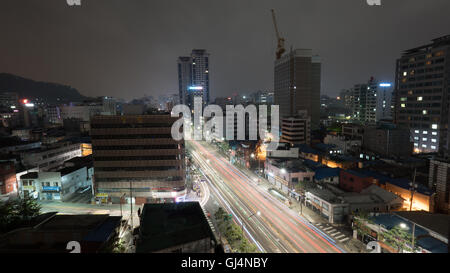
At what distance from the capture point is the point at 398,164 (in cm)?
3694

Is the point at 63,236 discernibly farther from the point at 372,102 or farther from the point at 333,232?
the point at 372,102

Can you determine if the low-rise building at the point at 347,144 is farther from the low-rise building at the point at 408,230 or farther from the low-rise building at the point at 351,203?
the low-rise building at the point at 408,230

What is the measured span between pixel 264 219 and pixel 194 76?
123 metres

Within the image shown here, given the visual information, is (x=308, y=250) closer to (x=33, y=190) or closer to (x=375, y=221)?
(x=375, y=221)

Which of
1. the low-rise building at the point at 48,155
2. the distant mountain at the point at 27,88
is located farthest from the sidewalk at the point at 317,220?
the distant mountain at the point at 27,88

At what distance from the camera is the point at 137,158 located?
31.2 meters

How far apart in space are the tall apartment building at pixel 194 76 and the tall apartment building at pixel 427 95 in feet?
312

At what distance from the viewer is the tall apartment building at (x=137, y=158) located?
3080 centimetres

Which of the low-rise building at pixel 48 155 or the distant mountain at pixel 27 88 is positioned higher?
the distant mountain at pixel 27 88

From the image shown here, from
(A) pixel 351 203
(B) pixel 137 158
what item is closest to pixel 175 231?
(A) pixel 351 203
